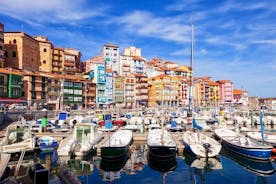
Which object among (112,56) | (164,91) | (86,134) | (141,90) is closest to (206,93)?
(164,91)

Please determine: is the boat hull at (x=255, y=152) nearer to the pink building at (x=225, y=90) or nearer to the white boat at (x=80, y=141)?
the white boat at (x=80, y=141)

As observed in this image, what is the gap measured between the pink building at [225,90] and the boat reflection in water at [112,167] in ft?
478

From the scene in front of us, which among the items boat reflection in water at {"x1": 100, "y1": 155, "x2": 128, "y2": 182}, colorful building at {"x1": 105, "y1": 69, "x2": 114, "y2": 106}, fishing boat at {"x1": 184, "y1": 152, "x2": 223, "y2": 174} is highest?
colorful building at {"x1": 105, "y1": 69, "x2": 114, "y2": 106}

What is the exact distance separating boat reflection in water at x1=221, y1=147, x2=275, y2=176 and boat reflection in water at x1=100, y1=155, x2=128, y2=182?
511 inches

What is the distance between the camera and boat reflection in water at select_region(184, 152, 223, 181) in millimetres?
24920

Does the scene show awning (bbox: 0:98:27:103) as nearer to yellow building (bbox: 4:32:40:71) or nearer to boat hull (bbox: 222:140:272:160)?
yellow building (bbox: 4:32:40:71)

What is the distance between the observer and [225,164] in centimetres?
2767

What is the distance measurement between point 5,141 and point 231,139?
95.1ft

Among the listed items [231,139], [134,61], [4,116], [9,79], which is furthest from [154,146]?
[134,61]

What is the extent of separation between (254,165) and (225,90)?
477 ft

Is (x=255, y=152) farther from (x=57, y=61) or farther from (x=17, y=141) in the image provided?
(x=57, y=61)

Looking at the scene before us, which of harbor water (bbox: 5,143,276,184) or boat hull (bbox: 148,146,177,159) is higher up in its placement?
boat hull (bbox: 148,146,177,159)

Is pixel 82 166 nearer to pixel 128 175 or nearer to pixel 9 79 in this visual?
pixel 128 175

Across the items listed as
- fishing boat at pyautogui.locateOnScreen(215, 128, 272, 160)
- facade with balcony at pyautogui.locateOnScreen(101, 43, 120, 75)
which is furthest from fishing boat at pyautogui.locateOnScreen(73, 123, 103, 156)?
facade with balcony at pyautogui.locateOnScreen(101, 43, 120, 75)
